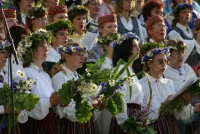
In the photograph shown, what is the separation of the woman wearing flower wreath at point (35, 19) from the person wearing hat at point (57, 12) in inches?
19.4

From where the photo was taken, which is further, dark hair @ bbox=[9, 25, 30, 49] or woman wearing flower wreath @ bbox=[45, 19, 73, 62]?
woman wearing flower wreath @ bbox=[45, 19, 73, 62]

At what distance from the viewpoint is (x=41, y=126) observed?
24.7 ft

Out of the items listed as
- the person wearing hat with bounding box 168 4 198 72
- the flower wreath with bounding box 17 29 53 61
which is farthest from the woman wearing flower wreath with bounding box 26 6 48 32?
the person wearing hat with bounding box 168 4 198 72

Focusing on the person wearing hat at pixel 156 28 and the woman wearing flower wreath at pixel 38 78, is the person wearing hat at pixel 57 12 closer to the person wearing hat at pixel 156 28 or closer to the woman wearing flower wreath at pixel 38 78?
the person wearing hat at pixel 156 28

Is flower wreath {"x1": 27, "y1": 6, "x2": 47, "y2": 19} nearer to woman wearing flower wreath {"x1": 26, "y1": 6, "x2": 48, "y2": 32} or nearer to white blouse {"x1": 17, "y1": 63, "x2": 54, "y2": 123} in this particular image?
woman wearing flower wreath {"x1": 26, "y1": 6, "x2": 48, "y2": 32}

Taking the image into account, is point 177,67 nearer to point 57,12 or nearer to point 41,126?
point 57,12

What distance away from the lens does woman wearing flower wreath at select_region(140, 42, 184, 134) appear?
8.27 metres

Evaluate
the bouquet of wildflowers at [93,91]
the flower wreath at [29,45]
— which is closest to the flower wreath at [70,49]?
the flower wreath at [29,45]

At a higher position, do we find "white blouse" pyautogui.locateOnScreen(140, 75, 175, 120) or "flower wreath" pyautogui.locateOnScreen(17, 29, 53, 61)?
"flower wreath" pyautogui.locateOnScreen(17, 29, 53, 61)

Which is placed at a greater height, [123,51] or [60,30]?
[60,30]

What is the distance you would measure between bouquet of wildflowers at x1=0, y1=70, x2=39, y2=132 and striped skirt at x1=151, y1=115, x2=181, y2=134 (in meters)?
1.92

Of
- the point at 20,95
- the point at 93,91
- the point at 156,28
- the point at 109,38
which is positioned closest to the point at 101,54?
the point at 109,38

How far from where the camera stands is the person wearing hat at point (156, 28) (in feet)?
34.5

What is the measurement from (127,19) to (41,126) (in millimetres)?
3942
